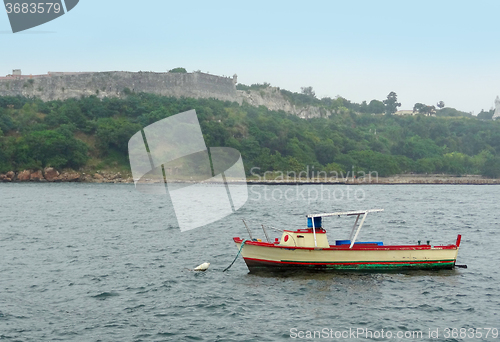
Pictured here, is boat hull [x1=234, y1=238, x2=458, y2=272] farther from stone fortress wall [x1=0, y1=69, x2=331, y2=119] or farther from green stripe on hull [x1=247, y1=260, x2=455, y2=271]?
stone fortress wall [x1=0, y1=69, x2=331, y2=119]

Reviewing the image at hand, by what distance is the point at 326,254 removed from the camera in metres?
21.7

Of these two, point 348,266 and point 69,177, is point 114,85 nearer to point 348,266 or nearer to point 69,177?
point 69,177

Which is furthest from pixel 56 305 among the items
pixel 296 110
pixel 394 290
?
pixel 296 110

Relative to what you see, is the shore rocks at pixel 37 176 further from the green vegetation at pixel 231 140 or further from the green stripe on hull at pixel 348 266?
the green stripe on hull at pixel 348 266

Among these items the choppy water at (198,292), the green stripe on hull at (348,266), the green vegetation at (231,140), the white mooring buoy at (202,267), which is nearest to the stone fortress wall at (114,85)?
the green vegetation at (231,140)

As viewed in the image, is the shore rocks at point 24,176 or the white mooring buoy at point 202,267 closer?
the white mooring buoy at point 202,267

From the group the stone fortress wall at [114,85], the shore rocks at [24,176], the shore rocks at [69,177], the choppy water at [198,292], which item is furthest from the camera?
the stone fortress wall at [114,85]

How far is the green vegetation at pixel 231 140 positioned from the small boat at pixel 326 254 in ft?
226

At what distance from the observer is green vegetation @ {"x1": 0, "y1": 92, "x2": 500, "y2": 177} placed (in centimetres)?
8669

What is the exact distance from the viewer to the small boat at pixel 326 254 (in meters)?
21.7

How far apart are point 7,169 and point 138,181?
18955 mm

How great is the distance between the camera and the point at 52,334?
50.1 ft

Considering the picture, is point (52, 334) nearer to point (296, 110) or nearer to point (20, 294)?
point (20, 294)

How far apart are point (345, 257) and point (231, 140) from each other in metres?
79.3
